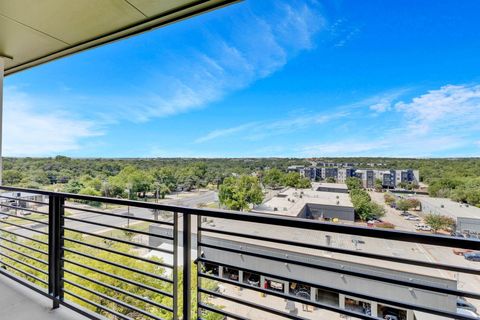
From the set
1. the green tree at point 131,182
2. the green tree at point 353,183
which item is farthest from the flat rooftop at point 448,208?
the green tree at point 131,182

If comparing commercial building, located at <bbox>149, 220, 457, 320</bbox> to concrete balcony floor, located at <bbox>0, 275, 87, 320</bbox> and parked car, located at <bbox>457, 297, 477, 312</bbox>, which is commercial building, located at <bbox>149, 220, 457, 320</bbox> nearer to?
parked car, located at <bbox>457, 297, 477, 312</bbox>

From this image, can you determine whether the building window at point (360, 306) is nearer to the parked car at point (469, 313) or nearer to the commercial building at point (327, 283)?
the commercial building at point (327, 283)

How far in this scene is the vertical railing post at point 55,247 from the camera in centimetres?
186

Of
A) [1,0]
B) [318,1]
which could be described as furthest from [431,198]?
[318,1]

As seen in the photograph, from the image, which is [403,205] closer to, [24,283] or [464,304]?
[464,304]

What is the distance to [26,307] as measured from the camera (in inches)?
73.4

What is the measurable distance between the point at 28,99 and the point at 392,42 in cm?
1404

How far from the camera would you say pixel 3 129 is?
9.30 feet

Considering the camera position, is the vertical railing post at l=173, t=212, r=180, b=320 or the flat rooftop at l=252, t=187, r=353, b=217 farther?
the flat rooftop at l=252, t=187, r=353, b=217

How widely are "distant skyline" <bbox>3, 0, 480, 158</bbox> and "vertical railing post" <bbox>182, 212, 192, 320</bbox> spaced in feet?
21.5

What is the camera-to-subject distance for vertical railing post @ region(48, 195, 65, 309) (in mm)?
1862

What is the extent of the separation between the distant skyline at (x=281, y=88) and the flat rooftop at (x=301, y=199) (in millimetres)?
2365

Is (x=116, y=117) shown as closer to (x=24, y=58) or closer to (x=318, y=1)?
(x=318, y=1)

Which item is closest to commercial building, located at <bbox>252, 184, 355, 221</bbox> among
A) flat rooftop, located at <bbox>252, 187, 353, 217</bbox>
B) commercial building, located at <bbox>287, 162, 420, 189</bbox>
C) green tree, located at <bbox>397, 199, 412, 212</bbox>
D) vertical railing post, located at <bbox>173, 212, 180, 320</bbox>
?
flat rooftop, located at <bbox>252, 187, 353, 217</bbox>
